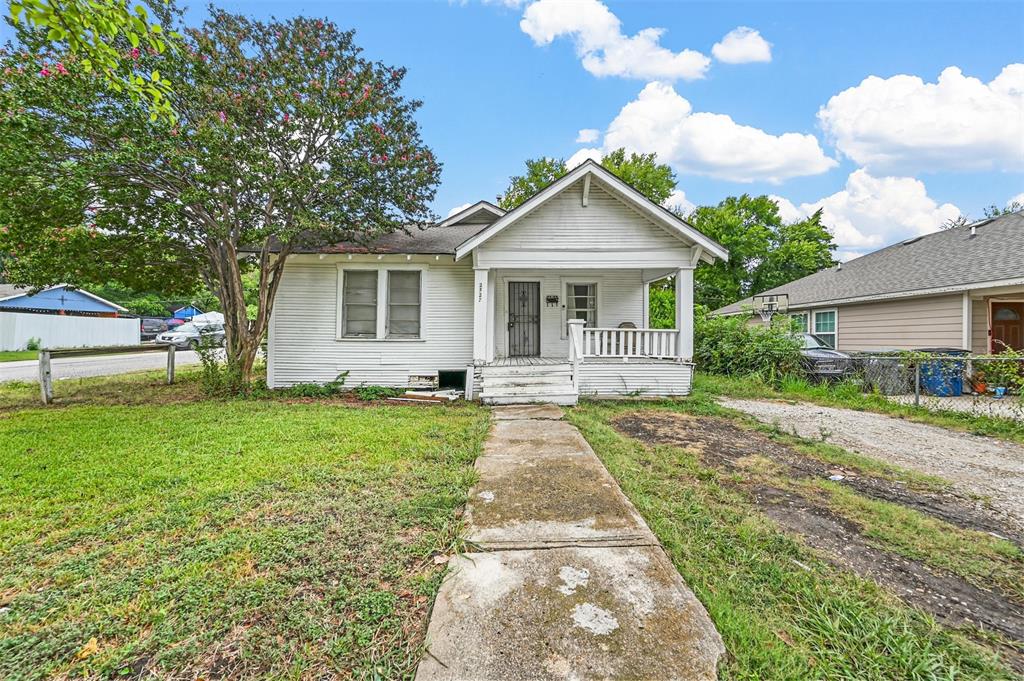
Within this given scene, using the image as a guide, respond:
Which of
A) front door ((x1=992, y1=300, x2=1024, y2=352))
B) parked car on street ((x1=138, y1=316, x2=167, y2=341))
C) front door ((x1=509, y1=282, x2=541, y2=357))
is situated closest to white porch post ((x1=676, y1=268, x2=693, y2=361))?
front door ((x1=509, y1=282, x2=541, y2=357))

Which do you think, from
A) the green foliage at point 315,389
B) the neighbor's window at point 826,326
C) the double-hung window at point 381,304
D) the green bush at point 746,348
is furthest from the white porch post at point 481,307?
the neighbor's window at point 826,326

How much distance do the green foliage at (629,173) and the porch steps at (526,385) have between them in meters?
17.6

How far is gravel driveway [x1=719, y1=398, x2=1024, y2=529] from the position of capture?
3.78 m

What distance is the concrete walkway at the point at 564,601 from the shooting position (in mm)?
1553

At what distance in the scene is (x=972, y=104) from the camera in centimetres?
1388

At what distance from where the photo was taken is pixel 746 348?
10.9m

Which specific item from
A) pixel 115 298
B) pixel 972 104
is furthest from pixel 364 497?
pixel 115 298

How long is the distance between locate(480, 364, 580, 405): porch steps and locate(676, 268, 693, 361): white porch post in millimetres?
2405

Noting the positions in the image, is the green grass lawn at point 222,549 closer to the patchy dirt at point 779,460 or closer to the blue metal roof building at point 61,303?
the patchy dirt at point 779,460

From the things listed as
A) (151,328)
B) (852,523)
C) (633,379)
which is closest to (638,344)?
(633,379)

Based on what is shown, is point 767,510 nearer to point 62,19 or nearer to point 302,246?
point 62,19

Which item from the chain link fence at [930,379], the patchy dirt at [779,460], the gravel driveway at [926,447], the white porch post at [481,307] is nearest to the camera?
the patchy dirt at [779,460]

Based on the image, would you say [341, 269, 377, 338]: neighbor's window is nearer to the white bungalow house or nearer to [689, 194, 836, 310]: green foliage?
the white bungalow house

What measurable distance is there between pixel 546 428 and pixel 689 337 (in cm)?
439
